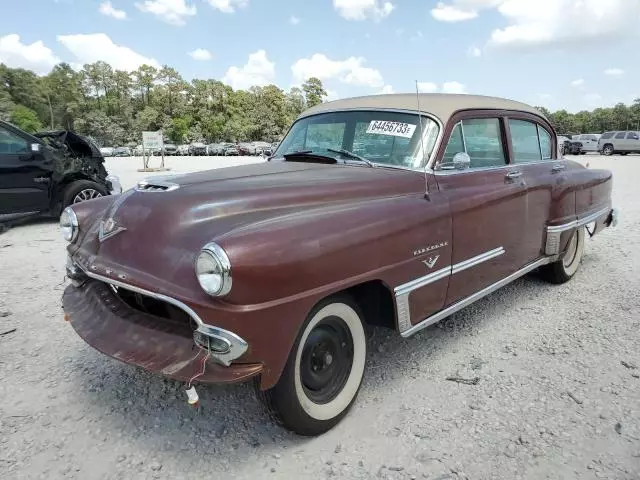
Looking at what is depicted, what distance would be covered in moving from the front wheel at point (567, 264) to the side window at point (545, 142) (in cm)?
81

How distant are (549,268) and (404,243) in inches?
104

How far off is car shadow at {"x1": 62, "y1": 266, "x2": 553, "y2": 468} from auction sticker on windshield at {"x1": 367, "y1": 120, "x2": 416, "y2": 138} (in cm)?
145

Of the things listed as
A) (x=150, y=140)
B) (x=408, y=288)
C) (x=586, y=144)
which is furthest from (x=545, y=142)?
(x=586, y=144)

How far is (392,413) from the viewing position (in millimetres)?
2668

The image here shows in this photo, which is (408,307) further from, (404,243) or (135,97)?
(135,97)

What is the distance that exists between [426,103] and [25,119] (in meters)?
76.5

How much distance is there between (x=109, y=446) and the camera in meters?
2.38

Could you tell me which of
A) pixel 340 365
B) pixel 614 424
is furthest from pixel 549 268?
pixel 340 365

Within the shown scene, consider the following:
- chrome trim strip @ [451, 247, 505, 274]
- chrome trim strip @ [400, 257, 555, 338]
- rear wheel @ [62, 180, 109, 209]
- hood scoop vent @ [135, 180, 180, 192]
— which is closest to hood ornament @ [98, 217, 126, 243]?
hood scoop vent @ [135, 180, 180, 192]

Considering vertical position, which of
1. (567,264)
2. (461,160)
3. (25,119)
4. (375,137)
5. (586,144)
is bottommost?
(567,264)

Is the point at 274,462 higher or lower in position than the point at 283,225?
lower

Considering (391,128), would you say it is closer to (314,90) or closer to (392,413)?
(392,413)

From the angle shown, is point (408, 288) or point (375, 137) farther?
point (375, 137)

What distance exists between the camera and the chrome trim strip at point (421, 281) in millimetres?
2714
